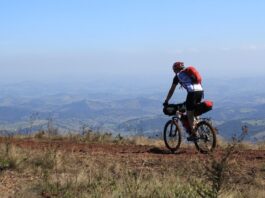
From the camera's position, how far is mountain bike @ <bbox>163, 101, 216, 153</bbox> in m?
11.8

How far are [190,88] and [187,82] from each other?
0.55 feet

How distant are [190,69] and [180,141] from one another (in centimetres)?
173

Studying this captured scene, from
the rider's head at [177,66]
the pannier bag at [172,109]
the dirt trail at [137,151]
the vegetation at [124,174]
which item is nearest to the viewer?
the vegetation at [124,174]

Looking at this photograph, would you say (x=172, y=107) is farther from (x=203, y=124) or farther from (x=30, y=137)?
(x=30, y=137)

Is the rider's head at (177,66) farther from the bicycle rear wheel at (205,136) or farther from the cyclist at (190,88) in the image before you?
the bicycle rear wheel at (205,136)

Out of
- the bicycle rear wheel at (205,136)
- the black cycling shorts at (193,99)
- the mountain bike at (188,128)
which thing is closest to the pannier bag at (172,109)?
the mountain bike at (188,128)

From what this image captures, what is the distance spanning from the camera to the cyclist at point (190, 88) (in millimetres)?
11797

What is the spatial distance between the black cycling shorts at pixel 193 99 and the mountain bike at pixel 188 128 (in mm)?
94

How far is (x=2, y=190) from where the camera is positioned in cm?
721

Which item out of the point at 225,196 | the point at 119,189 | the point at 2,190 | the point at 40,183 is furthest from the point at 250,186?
the point at 2,190

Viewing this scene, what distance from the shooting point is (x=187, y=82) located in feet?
38.9

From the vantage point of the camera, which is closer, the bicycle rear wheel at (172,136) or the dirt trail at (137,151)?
the dirt trail at (137,151)

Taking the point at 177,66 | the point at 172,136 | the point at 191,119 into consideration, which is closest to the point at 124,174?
the point at 191,119

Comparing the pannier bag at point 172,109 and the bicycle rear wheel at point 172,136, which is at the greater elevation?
the pannier bag at point 172,109
